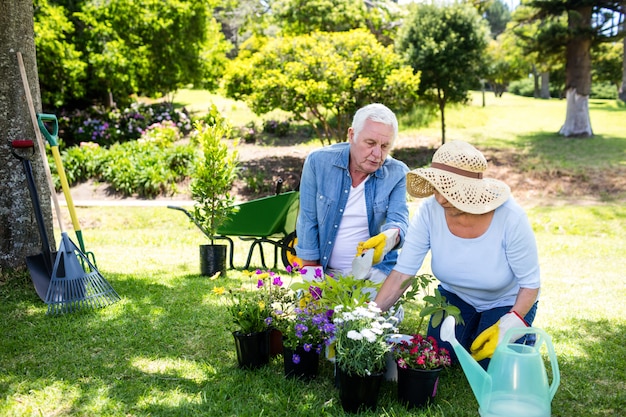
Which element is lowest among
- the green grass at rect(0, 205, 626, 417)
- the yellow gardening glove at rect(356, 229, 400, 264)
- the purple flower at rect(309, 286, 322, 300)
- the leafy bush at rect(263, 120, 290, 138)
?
the green grass at rect(0, 205, 626, 417)

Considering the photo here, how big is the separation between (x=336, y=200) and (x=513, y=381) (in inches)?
56.1

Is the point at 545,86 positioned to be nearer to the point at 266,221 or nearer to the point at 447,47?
the point at 447,47

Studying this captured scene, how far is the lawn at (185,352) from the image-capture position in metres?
2.43

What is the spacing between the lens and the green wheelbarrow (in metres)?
4.72

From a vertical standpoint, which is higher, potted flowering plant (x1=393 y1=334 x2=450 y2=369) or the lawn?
potted flowering plant (x1=393 y1=334 x2=450 y2=369)

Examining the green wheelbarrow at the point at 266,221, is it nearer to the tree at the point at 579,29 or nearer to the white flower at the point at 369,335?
the white flower at the point at 369,335

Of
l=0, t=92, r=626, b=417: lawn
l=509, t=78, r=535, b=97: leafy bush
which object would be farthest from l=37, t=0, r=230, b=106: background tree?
l=509, t=78, r=535, b=97: leafy bush

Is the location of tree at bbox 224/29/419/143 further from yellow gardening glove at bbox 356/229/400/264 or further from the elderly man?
yellow gardening glove at bbox 356/229/400/264

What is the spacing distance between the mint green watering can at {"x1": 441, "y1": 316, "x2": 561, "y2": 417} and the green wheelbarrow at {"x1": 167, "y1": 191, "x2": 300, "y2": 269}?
261cm

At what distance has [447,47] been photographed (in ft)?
39.4

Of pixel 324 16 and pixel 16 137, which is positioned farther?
pixel 324 16

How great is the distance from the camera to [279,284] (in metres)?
2.85

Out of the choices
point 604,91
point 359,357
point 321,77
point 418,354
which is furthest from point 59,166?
point 604,91

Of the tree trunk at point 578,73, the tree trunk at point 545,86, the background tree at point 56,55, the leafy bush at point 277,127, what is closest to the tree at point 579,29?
the tree trunk at point 578,73
